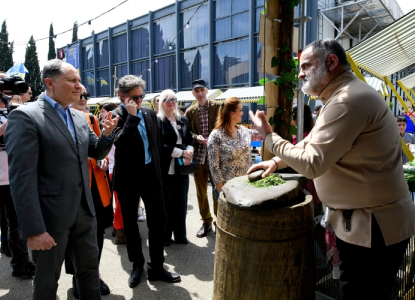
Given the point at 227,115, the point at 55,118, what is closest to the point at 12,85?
the point at 55,118

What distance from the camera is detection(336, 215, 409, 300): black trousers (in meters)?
1.72

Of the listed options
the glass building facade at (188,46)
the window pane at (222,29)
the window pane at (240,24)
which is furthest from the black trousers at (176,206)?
the window pane at (222,29)

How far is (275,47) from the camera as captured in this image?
2658 millimetres

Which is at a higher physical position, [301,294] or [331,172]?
[331,172]

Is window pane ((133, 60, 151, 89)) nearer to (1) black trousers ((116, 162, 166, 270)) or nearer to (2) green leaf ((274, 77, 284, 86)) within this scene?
(1) black trousers ((116, 162, 166, 270))

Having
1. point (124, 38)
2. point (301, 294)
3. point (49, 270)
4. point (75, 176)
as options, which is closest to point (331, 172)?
point (301, 294)

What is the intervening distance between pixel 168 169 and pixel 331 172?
2600 millimetres

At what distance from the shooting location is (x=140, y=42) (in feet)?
91.1

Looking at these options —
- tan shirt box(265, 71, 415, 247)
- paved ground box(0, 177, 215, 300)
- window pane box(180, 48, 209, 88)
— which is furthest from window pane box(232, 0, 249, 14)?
tan shirt box(265, 71, 415, 247)

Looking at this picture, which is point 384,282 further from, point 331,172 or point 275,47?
point 275,47

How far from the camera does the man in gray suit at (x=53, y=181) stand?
201 cm

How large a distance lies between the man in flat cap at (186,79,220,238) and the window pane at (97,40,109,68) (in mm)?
29496

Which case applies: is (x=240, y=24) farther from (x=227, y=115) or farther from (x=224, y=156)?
(x=224, y=156)

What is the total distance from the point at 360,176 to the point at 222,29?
22050 millimetres
